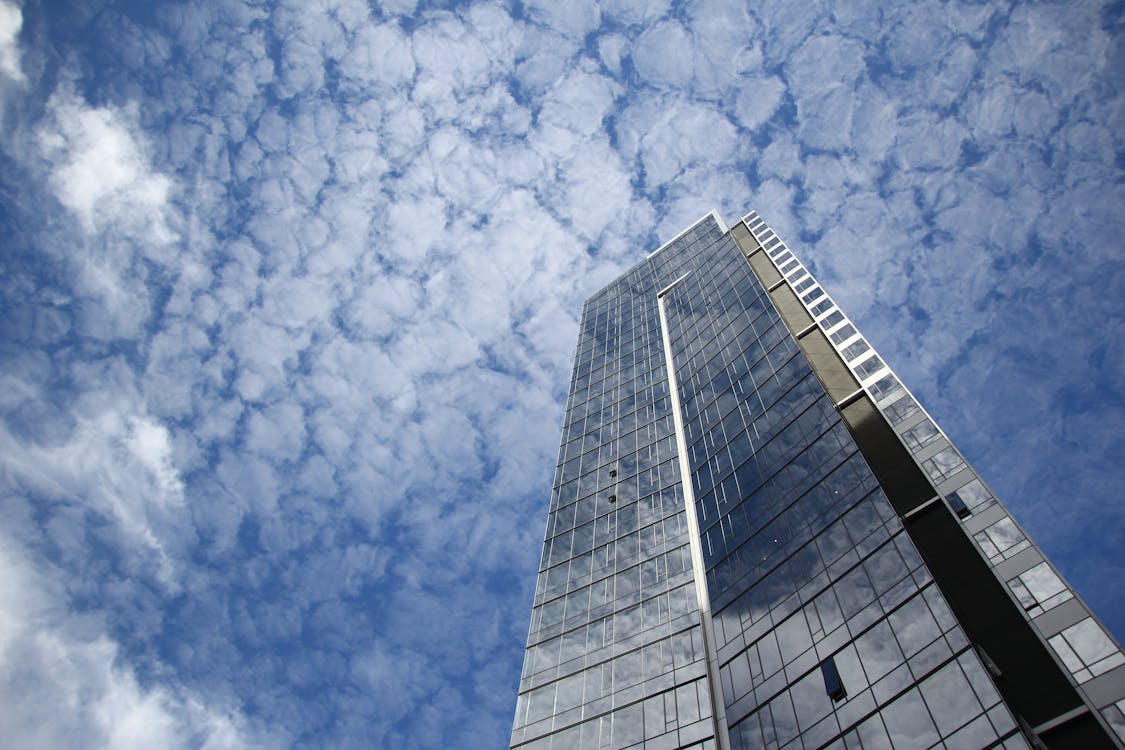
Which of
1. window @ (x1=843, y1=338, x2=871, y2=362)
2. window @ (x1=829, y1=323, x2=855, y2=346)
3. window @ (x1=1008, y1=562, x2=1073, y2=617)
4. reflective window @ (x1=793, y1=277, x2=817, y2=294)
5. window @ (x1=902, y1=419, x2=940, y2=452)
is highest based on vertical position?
reflective window @ (x1=793, y1=277, x2=817, y2=294)

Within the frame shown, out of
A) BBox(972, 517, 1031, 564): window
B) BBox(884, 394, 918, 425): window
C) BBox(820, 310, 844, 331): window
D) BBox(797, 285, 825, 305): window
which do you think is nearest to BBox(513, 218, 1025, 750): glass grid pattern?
BBox(820, 310, 844, 331): window

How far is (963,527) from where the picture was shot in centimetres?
3350

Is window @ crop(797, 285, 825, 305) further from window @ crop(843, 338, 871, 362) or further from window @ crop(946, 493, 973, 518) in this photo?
window @ crop(946, 493, 973, 518)

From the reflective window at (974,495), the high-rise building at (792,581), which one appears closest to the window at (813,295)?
the high-rise building at (792,581)

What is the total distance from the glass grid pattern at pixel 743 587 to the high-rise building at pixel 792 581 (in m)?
0.12

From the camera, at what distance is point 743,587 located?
127 feet

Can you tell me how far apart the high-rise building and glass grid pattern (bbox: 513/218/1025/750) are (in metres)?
0.12

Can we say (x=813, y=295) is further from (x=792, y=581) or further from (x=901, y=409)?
(x=792, y=581)

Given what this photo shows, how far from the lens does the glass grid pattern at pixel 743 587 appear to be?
2831cm

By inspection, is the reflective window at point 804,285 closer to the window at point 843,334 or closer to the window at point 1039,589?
the window at point 843,334

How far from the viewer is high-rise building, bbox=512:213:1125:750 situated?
26.6 meters

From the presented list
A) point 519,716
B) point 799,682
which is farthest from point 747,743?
point 519,716

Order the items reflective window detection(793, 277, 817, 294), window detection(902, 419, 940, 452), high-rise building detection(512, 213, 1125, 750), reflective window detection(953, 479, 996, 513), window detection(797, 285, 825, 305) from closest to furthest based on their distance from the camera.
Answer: high-rise building detection(512, 213, 1125, 750) → reflective window detection(953, 479, 996, 513) → window detection(902, 419, 940, 452) → window detection(797, 285, 825, 305) → reflective window detection(793, 277, 817, 294)

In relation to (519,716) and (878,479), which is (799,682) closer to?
(878,479)
